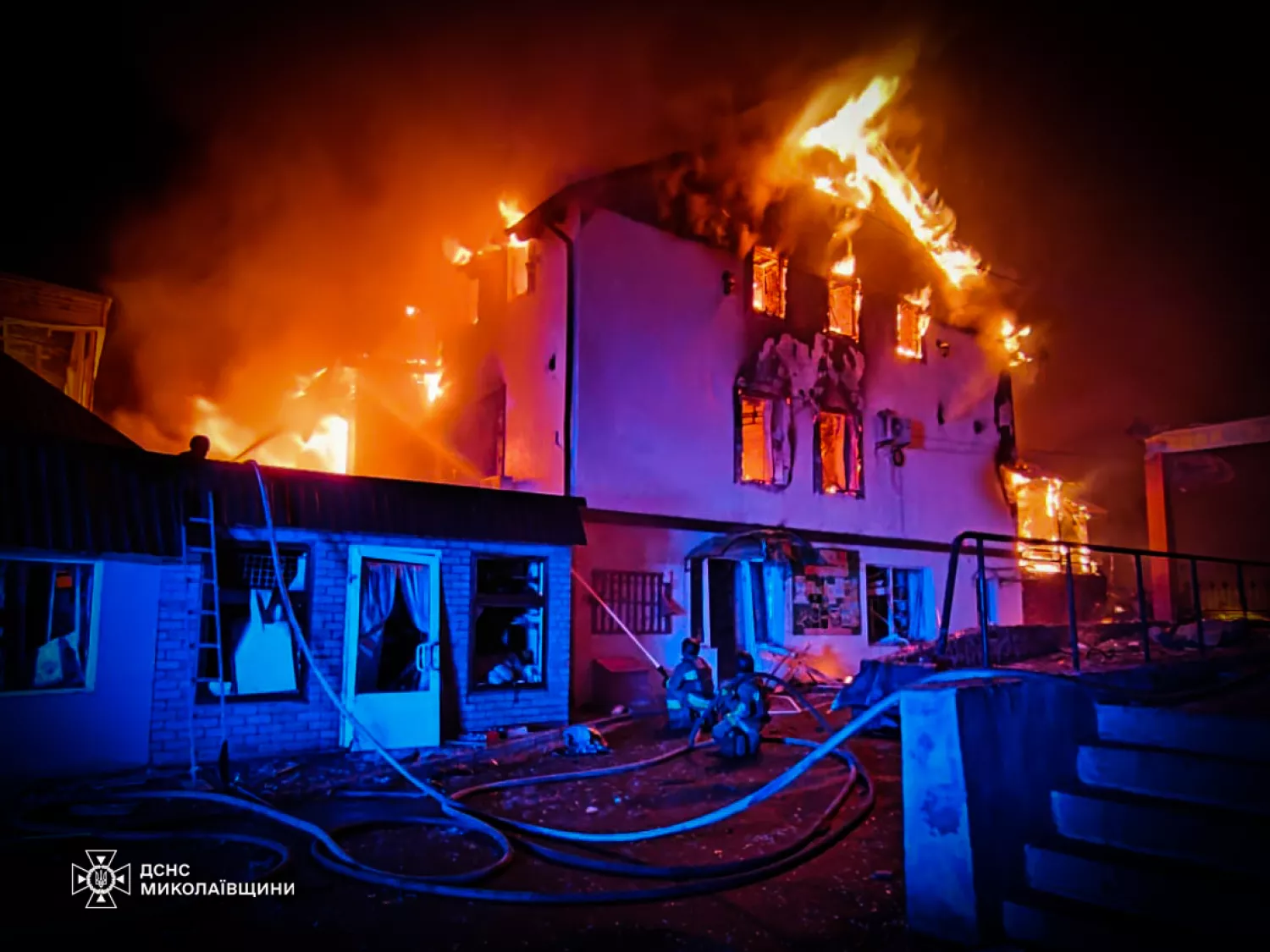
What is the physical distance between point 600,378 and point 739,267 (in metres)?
4.60

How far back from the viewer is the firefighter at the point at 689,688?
428 inches

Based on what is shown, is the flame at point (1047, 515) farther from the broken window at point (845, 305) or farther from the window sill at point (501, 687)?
the window sill at point (501, 687)

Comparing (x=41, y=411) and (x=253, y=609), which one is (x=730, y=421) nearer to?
(x=253, y=609)

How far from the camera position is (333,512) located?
9.58 meters

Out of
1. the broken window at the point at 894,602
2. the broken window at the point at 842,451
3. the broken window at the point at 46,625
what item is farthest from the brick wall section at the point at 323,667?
the broken window at the point at 894,602

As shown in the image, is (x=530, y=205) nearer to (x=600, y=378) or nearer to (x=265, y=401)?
(x=600, y=378)

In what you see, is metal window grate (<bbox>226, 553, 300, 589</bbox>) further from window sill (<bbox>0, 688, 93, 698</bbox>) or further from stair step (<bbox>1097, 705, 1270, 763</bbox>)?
stair step (<bbox>1097, 705, 1270, 763</bbox>)

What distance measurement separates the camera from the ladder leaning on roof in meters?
8.48

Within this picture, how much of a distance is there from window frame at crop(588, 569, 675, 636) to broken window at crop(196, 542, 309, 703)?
5666 mm

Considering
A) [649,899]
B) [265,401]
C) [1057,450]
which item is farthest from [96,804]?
[1057,450]

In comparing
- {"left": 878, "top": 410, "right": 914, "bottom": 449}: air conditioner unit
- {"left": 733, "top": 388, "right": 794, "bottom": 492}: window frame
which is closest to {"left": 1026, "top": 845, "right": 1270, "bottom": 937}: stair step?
{"left": 733, "top": 388, "right": 794, "bottom": 492}: window frame

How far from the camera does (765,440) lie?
1733 cm

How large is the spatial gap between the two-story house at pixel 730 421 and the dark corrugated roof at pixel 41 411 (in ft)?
23.5

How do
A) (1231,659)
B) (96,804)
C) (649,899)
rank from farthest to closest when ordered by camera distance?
(1231,659) < (96,804) < (649,899)
